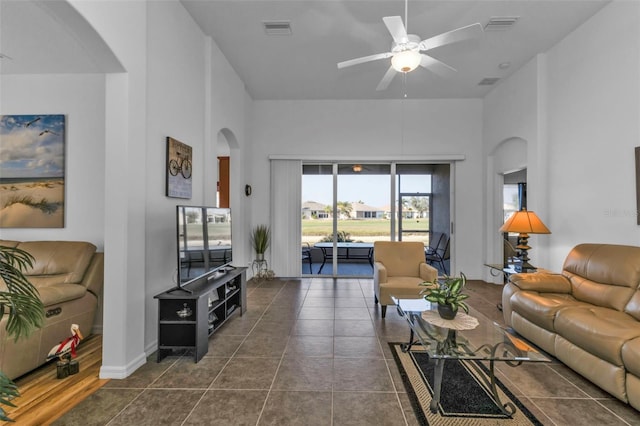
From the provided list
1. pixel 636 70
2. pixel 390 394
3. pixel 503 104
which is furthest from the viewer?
pixel 503 104

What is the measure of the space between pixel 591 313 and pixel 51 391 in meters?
4.30

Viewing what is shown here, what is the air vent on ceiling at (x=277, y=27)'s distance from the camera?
3.57 meters

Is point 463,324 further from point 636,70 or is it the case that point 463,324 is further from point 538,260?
point 636,70

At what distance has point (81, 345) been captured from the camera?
2.95 meters

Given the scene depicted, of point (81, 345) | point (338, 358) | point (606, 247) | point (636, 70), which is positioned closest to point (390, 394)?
point (338, 358)

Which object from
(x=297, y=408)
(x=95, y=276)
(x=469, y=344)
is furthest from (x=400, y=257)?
(x=95, y=276)

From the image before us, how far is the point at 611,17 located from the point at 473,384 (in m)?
4.05

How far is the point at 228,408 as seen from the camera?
2.02 m

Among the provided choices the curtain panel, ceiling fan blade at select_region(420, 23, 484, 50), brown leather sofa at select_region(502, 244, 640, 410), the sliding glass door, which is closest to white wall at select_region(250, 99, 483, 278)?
the curtain panel

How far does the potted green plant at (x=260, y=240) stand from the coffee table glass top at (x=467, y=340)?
3.67 metres

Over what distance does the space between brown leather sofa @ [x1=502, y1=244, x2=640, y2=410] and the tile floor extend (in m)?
0.18

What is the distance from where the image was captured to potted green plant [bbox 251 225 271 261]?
Result: 19.0 feet

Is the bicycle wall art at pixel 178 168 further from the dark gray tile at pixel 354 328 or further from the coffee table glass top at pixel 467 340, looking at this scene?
the coffee table glass top at pixel 467 340

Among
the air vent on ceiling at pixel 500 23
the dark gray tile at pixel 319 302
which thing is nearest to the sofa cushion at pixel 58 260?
the dark gray tile at pixel 319 302
